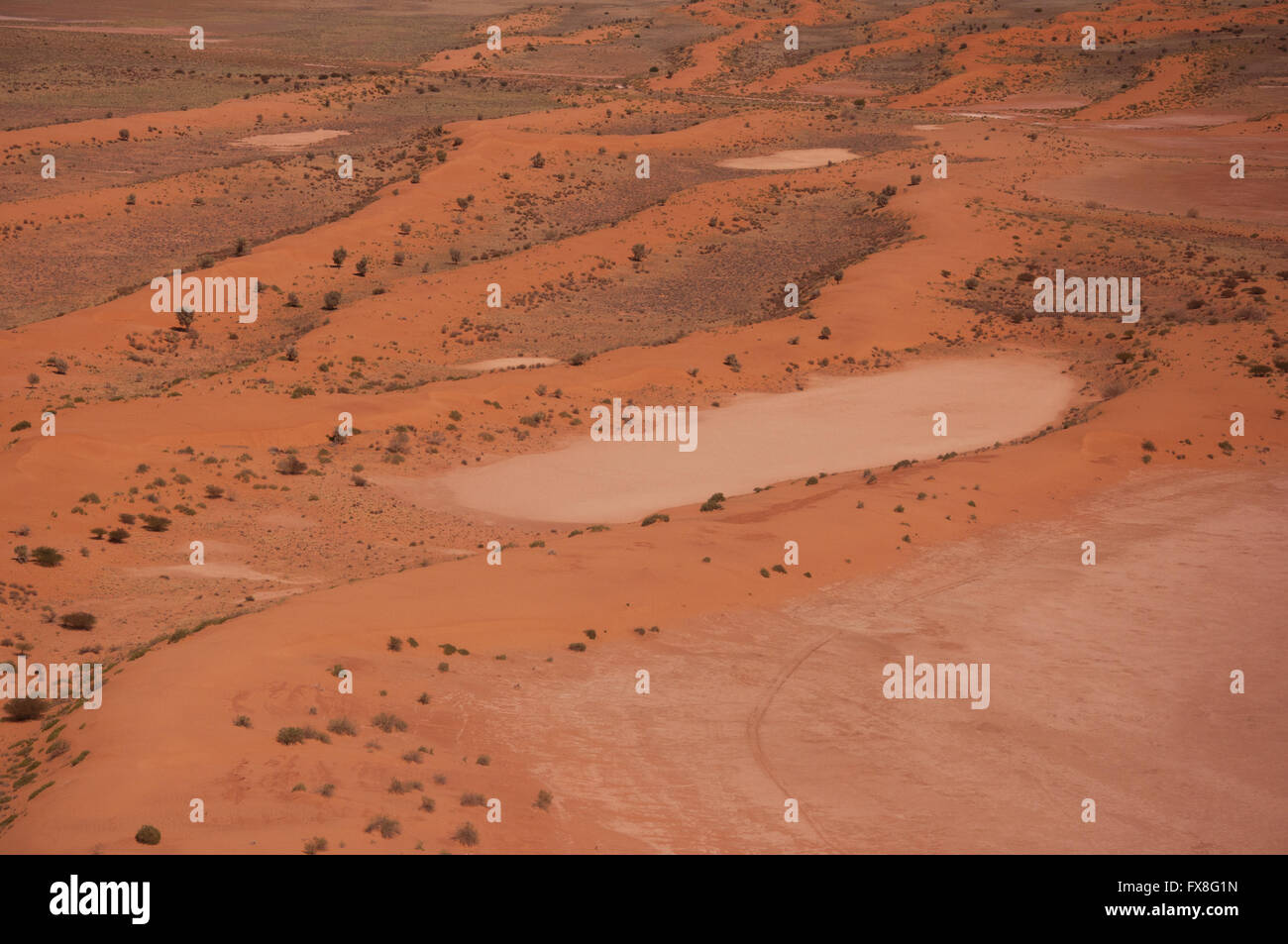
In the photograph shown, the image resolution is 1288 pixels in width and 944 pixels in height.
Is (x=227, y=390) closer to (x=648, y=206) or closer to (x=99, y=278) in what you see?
(x=99, y=278)

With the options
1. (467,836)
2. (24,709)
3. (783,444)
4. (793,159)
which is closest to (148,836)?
(467,836)

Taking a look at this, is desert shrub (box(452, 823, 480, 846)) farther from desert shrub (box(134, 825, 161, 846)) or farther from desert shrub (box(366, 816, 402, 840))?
desert shrub (box(134, 825, 161, 846))

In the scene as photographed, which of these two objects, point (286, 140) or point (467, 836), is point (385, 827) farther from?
point (286, 140)

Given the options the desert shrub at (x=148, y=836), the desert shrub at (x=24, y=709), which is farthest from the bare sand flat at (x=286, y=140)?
the desert shrub at (x=148, y=836)

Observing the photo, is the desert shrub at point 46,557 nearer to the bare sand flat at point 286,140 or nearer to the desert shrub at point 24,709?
the desert shrub at point 24,709

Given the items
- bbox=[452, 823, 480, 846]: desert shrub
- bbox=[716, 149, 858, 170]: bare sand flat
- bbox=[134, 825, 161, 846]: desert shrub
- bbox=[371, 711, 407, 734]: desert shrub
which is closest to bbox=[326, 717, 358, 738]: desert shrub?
bbox=[371, 711, 407, 734]: desert shrub
